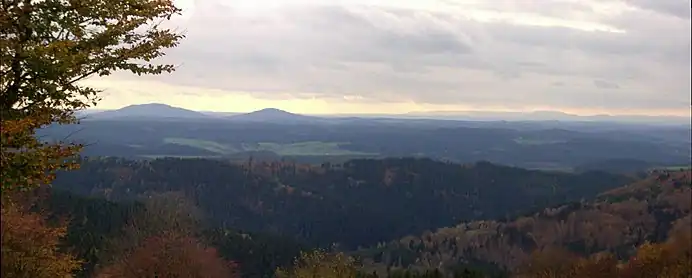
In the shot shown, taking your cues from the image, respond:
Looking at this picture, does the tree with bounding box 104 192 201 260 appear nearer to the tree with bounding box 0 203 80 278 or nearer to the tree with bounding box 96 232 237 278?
the tree with bounding box 96 232 237 278

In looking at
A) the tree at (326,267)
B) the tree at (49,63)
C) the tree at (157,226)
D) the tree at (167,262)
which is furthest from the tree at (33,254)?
the tree at (157,226)

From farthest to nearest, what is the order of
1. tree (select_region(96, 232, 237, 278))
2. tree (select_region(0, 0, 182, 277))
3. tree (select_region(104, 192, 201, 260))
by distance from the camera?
tree (select_region(104, 192, 201, 260))
tree (select_region(96, 232, 237, 278))
tree (select_region(0, 0, 182, 277))

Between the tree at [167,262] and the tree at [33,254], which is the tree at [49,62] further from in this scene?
the tree at [167,262]

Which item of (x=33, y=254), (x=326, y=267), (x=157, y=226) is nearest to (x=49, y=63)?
(x=33, y=254)

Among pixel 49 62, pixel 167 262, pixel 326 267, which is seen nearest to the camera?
pixel 49 62

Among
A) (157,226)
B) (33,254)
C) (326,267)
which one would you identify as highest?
(33,254)

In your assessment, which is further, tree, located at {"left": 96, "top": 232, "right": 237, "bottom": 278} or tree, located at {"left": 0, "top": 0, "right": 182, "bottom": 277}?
tree, located at {"left": 96, "top": 232, "right": 237, "bottom": 278}

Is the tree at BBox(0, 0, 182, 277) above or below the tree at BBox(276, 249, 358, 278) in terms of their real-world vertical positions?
above

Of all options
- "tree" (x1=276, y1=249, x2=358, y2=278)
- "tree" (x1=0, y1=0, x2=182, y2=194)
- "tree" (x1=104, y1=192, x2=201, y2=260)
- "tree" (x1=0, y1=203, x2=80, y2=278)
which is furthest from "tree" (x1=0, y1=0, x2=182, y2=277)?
"tree" (x1=104, y1=192, x2=201, y2=260)

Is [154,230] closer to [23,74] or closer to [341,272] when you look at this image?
[341,272]

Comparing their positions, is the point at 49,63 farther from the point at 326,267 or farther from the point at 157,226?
the point at 157,226

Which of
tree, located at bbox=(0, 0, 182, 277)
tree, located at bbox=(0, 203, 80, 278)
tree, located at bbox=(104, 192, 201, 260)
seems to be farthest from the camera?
tree, located at bbox=(104, 192, 201, 260)
